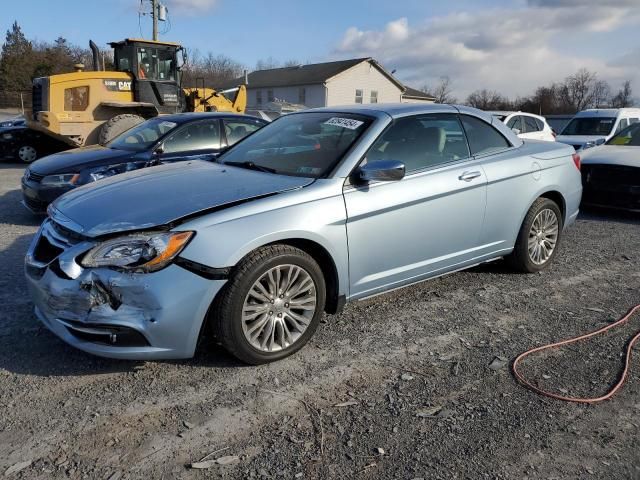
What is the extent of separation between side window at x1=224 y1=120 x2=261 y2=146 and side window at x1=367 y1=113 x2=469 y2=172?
3.91 metres

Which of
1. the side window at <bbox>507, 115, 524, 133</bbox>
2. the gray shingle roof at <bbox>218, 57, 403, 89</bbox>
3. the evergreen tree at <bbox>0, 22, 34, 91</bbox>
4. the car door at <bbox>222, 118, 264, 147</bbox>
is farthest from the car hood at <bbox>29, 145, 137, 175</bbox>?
the evergreen tree at <bbox>0, 22, 34, 91</bbox>

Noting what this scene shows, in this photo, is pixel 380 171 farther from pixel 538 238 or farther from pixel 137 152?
pixel 137 152

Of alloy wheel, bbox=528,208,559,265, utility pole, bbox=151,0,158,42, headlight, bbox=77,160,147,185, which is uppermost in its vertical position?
utility pole, bbox=151,0,158,42

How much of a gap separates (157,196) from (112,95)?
11.3m

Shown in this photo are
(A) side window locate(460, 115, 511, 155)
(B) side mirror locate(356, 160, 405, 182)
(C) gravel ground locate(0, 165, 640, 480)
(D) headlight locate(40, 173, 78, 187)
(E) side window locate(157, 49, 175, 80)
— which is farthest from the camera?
(E) side window locate(157, 49, 175, 80)

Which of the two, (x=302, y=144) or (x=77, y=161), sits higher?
(x=302, y=144)

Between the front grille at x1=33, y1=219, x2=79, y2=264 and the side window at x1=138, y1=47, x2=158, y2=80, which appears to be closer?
the front grille at x1=33, y1=219, x2=79, y2=264

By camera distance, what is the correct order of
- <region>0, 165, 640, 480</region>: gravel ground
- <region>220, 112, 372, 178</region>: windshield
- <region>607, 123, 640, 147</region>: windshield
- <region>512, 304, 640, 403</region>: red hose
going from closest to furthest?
<region>0, 165, 640, 480</region>: gravel ground → <region>512, 304, 640, 403</region>: red hose → <region>220, 112, 372, 178</region>: windshield → <region>607, 123, 640, 147</region>: windshield

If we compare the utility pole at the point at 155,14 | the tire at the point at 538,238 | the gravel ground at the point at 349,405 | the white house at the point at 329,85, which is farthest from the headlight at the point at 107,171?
the white house at the point at 329,85

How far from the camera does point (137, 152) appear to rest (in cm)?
714

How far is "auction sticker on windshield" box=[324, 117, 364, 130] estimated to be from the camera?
4.10m

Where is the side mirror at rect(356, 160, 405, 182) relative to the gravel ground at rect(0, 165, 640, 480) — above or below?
above

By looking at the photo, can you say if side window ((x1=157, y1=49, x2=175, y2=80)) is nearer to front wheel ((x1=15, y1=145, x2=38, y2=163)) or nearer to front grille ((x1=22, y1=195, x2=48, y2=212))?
front wheel ((x1=15, y1=145, x2=38, y2=163))

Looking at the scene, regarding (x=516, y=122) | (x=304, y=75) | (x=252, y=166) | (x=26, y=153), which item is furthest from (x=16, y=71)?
(x=252, y=166)
